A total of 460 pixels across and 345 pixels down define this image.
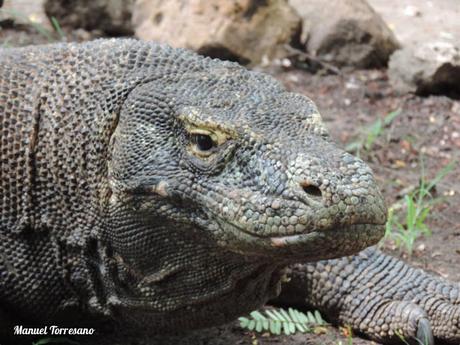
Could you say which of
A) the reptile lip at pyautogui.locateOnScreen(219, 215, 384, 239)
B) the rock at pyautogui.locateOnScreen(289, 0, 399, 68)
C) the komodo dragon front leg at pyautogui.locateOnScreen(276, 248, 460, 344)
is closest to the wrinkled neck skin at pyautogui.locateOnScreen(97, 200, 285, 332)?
the reptile lip at pyautogui.locateOnScreen(219, 215, 384, 239)

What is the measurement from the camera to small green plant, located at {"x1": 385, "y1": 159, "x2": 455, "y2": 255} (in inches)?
197

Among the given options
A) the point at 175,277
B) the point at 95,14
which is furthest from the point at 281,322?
the point at 95,14

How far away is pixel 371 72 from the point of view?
825 cm

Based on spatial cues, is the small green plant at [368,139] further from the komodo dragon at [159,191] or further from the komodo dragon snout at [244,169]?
the komodo dragon snout at [244,169]

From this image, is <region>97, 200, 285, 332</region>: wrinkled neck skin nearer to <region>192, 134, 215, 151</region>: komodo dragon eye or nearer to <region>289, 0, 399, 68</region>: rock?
<region>192, 134, 215, 151</region>: komodo dragon eye

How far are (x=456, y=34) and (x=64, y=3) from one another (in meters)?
3.94

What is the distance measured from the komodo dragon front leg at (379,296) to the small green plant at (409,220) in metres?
0.46

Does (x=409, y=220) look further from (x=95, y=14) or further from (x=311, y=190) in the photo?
(x=95, y=14)

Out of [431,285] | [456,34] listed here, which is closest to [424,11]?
[456,34]

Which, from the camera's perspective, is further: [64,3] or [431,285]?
[64,3]

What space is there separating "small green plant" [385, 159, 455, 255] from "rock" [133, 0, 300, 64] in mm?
2779

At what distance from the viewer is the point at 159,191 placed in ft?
10.4

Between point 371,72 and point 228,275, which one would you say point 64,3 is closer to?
point 371,72

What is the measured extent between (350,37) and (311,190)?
18.8 ft
